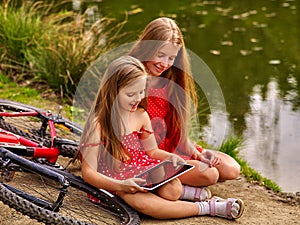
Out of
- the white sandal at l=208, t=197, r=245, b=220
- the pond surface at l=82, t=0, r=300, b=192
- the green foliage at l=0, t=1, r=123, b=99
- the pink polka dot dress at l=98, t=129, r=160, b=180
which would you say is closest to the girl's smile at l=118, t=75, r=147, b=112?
the pink polka dot dress at l=98, t=129, r=160, b=180

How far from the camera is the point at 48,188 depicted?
3.68 m

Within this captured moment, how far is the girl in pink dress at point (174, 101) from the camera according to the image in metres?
3.85

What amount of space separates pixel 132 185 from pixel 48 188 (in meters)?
0.54

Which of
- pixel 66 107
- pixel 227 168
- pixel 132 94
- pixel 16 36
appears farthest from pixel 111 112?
pixel 16 36

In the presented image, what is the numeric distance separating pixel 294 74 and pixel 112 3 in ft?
11.3

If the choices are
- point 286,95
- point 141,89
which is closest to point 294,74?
point 286,95

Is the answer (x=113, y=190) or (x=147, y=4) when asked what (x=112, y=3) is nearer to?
(x=147, y=4)

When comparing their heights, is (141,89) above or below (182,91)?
above

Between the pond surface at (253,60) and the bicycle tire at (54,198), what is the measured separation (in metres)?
1.50

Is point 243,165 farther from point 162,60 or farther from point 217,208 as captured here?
point 162,60

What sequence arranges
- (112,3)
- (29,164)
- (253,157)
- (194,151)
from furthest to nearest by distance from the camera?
(112,3)
(253,157)
(194,151)
(29,164)

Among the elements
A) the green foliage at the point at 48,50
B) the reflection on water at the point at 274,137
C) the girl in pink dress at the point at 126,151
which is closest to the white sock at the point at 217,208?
the girl in pink dress at the point at 126,151

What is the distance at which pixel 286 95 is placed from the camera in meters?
6.30

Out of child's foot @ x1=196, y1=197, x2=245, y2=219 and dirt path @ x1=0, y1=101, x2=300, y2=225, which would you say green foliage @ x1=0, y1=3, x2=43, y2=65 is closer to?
dirt path @ x1=0, y1=101, x2=300, y2=225
